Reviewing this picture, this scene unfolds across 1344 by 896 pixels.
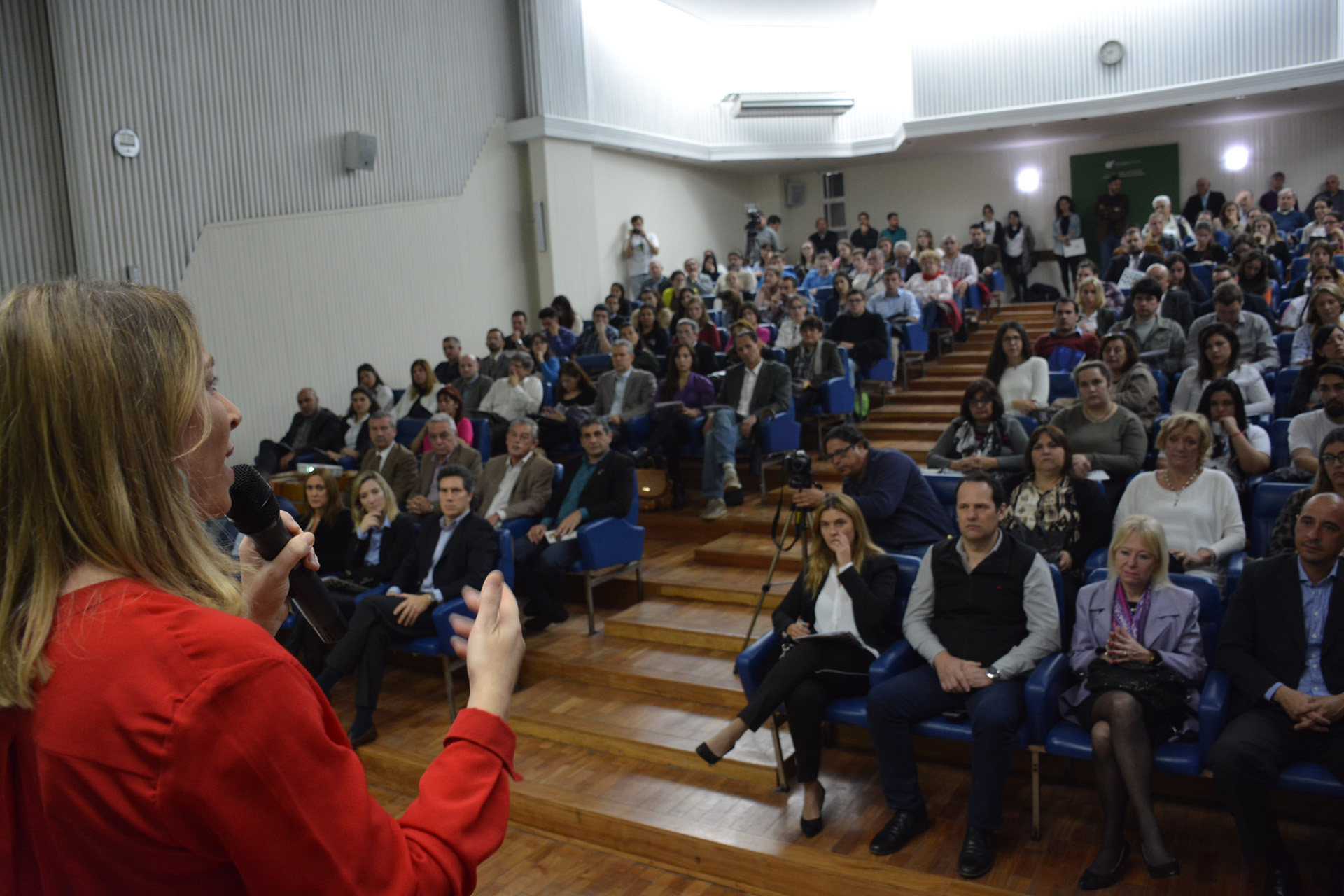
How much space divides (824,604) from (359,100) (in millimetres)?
7270

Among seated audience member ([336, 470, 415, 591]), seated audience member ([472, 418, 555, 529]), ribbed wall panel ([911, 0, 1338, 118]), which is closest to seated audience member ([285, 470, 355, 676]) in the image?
seated audience member ([336, 470, 415, 591])

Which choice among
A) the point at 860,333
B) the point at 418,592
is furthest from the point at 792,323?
the point at 418,592

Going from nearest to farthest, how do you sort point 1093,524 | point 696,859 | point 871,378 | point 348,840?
point 348,840 < point 696,859 < point 1093,524 < point 871,378

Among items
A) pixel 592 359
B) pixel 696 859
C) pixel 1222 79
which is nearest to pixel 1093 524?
pixel 696 859

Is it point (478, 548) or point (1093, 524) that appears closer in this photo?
point (1093, 524)

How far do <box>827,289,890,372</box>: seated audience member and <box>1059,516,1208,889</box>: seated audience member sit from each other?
176 inches

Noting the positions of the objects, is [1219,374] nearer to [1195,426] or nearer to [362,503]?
[1195,426]

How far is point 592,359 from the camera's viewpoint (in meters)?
8.66

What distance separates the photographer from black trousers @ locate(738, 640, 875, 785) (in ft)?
11.3

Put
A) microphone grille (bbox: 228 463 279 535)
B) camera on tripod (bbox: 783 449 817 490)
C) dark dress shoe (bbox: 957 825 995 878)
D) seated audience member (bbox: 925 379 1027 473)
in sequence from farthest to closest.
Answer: seated audience member (bbox: 925 379 1027 473) < camera on tripod (bbox: 783 449 817 490) < dark dress shoe (bbox: 957 825 995 878) < microphone grille (bbox: 228 463 279 535)

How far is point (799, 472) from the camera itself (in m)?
4.18

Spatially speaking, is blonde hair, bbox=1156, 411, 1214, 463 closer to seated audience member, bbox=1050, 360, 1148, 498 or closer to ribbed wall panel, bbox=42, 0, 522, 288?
seated audience member, bbox=1050, 360, 1148, 498

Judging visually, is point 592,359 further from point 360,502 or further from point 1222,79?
point 1222,79

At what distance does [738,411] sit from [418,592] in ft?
8.90
